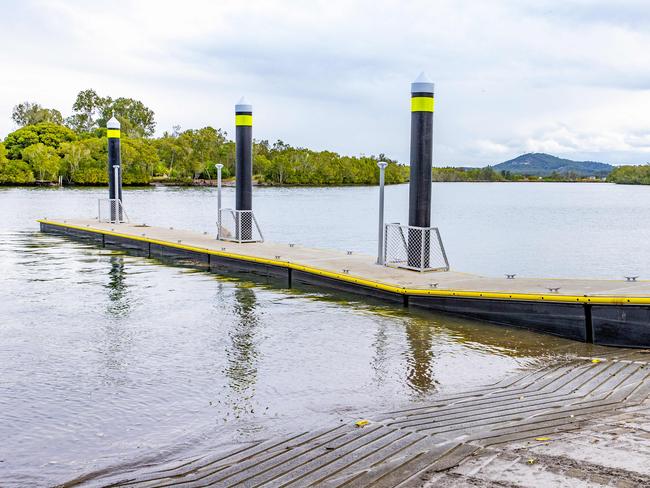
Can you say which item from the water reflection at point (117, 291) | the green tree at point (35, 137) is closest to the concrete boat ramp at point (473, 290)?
the water reflection at point (117, 291)

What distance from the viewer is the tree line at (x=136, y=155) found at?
98375 mm

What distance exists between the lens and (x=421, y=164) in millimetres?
13305

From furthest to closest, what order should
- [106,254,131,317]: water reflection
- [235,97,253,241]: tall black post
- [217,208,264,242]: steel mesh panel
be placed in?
[217,208,264,242]: steel mesh panel → [235,97,253,241]: tall black post → [106,254,131,317]: water reflection

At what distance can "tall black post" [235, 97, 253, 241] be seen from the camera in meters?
17.9

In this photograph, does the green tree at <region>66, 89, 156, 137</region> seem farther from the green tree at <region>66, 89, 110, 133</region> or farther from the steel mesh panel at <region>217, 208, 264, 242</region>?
the steel mesh panel at <region>217, 208, 264, 242</region>

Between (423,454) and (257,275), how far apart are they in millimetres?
10793

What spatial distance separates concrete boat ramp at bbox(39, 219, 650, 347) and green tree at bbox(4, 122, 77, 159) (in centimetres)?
9383

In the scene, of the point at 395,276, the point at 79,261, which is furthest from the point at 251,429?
the point at 79,261

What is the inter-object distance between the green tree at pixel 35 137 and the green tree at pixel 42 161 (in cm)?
384

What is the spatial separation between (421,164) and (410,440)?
28.1ft

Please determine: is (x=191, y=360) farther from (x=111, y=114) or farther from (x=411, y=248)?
(x=111, y=114)

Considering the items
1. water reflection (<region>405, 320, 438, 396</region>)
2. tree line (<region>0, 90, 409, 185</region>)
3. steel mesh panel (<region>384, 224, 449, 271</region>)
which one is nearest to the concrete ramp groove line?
water reflection (<region>405, 320, 438, 396</region>)

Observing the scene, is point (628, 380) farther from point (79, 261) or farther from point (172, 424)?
point (79, 261)

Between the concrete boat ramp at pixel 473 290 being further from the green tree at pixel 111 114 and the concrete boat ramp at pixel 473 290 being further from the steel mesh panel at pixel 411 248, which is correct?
the green tree at pixel 111 114
